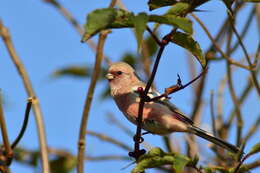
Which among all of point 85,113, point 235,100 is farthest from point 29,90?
point 235,100

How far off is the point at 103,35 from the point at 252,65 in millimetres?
1295

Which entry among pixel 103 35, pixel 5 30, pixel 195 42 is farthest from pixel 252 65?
pixel 5 30

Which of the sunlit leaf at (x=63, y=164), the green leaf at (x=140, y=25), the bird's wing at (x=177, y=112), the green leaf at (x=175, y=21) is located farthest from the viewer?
the sunlit leaf at (x=63, y=164)

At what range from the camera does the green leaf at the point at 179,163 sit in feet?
7.77

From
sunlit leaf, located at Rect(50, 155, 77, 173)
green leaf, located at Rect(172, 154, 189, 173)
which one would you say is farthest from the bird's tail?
green leaf, located at Rect(172, 154, 189, 173)

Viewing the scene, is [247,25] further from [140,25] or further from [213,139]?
[140,25]

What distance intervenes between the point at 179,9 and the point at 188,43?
0.94 feet

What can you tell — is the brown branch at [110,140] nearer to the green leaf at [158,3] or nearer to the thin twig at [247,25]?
the thin twig at [247,25]

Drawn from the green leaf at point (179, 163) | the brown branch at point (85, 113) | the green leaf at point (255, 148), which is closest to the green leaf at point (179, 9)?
the green leaf at point (179, 163)

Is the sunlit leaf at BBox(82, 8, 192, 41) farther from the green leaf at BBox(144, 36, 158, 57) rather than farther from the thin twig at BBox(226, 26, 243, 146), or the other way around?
the green leaf at BBox(144, 36, 158, 57)

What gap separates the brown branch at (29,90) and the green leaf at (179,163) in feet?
2.50

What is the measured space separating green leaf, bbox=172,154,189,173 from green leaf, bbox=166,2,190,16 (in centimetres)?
73

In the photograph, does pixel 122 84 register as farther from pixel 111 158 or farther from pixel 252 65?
pixel 252 65

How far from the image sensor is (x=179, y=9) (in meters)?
2.19
